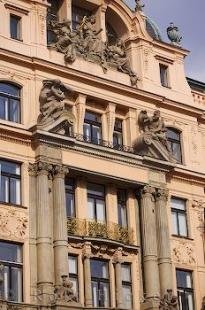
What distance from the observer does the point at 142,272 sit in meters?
33.3

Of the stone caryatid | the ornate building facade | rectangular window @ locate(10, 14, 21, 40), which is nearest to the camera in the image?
the ornate building facade

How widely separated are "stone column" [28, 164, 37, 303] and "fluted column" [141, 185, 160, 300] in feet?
16.5

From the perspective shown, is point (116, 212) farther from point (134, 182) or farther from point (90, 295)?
point (90, 295)

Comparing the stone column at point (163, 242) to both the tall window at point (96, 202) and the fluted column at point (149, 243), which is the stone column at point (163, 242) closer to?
the fluted column at point (149, 243)

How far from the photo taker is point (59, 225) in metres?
31.0

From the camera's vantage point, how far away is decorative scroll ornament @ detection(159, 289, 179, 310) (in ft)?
106

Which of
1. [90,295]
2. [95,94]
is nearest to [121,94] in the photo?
[95,94]

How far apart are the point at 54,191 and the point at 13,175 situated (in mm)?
1673

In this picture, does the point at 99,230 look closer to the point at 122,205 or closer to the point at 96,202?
the point at 96,202

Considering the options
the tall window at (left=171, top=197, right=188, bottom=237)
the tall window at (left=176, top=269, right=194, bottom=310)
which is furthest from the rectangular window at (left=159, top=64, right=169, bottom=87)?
the tall window at (left=176, top=269, right=194, bottom=310)

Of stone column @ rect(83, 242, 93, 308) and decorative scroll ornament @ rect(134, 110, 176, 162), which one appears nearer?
stone column @ rect(83, 242, 93, 308)

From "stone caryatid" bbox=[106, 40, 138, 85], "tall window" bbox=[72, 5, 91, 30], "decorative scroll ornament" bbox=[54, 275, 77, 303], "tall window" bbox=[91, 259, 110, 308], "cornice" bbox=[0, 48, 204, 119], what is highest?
"tall window" bbox=[72, 5, 91, 30]

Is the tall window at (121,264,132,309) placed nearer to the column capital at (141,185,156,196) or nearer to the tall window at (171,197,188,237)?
the column capital at (141,185,156,196)

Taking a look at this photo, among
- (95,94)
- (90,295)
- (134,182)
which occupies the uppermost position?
(95,94)
